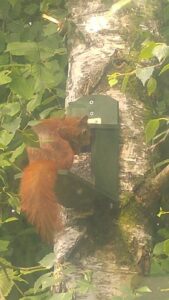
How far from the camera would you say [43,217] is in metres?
1.66

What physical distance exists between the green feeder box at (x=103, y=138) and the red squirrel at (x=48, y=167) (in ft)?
0.09

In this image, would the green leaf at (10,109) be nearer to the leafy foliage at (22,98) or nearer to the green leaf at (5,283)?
the leafy foliage at (22,98)

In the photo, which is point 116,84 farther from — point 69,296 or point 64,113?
point 69,296

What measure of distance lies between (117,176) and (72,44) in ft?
1.43

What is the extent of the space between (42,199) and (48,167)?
0.09 metres

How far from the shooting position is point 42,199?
1.66 meters

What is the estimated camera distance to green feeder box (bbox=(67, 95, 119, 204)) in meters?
1.74

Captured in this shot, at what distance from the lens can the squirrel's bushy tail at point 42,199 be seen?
5.44 feet

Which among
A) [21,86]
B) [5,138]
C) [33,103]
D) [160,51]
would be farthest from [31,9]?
[160,51]

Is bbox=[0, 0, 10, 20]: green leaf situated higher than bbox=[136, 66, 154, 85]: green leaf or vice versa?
bbox=[0, 0, 10, 20]: green leaf

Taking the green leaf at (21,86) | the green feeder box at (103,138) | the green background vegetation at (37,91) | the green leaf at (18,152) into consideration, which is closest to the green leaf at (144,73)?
the green background vegetation at (37,91)

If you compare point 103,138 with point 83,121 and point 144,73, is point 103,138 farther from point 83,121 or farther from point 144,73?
point 144,73

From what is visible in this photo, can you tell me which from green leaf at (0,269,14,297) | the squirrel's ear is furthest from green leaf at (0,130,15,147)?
green leaf at (0,269,14,297)

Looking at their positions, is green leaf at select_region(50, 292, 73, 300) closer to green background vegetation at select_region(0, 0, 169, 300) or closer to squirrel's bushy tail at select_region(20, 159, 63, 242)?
green background vegetation at select_region(0, 0, 169, 300)
